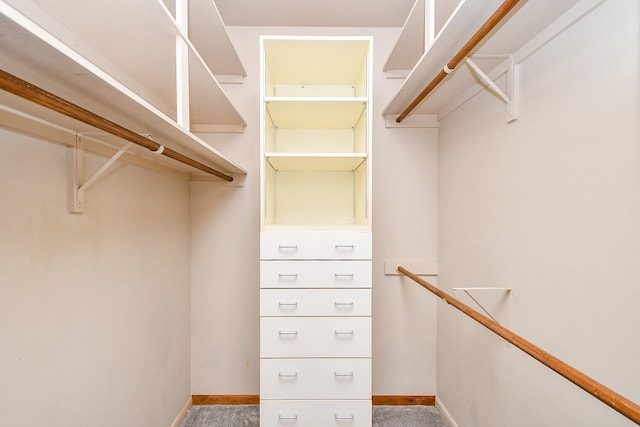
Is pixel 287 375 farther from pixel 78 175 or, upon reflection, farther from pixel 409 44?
pixel 409 44

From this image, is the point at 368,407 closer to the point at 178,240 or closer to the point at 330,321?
the point at 330,321

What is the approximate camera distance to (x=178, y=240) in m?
1.85

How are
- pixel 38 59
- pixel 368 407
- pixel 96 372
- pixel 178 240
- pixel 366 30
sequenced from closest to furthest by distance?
pixel 38 59, pixel 96 372, pixel 368 407, pixel 178 240, pixel 366 30

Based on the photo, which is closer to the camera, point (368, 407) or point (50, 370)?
point (50, 370)

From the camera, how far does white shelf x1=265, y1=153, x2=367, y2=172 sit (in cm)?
162

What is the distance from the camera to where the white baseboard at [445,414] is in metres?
1.77

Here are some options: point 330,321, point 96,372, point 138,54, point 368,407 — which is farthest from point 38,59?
point 368,407

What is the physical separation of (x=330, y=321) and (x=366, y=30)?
6.14 ft

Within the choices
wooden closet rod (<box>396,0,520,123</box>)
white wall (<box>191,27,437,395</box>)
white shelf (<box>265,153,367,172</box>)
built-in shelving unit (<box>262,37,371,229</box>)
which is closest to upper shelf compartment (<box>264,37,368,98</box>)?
built-in shelving unit (<box>262,37,371,229</box>)

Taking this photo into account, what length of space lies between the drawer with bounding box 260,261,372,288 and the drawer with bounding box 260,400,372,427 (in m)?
0.59

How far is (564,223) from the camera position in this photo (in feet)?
3.26

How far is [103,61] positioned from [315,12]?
1.25m

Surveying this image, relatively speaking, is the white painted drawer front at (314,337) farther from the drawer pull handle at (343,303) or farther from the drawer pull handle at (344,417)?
the drawer pull handle at (344,417)

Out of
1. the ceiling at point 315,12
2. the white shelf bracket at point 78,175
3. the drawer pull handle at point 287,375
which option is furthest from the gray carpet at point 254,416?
the ceiling at point 315,12
